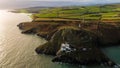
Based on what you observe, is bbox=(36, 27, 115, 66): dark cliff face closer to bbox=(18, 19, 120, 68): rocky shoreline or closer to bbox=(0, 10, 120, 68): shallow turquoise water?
bbox=(18, 19, 120, 68): rocky shoreline

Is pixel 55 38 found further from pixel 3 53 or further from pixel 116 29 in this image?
pixel 116 29

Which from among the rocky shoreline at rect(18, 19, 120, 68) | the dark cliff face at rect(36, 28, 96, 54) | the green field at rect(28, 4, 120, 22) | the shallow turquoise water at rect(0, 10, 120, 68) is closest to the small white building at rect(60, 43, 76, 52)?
the rocky shoreline at rect(18, 19, 120, 68)

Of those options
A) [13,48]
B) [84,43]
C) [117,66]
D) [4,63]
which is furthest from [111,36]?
[4,63]

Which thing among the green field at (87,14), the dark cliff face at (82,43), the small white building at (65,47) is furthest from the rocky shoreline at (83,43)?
the green field at (87,14)

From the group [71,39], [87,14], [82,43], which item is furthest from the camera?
[87,14]

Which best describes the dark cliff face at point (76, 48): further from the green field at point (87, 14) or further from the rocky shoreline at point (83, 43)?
the green field at point (87, 14)

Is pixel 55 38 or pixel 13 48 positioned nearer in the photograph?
pixel 55 38

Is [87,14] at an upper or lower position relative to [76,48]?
lower

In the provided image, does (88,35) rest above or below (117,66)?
above

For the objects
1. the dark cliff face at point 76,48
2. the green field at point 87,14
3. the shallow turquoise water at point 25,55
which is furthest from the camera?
the green field at point 87,14

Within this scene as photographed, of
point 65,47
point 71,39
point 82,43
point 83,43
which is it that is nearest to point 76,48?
point 65,47

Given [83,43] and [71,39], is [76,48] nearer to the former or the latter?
[83,43]
